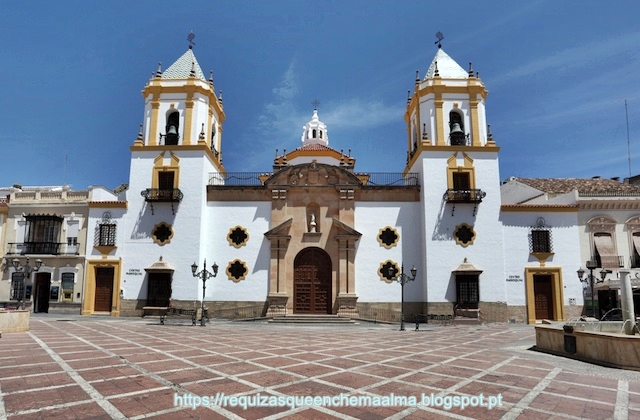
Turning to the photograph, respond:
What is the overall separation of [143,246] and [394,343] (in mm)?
16020

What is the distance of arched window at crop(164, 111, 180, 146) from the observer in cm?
2473

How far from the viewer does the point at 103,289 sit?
77.8 feet

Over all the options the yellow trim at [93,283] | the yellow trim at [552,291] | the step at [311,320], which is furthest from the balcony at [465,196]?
the yellow trim at [93,283]

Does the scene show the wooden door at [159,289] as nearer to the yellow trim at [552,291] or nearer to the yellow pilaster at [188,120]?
the yellow pilaster at [188,120]

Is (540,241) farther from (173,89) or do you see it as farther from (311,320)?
(173,89)

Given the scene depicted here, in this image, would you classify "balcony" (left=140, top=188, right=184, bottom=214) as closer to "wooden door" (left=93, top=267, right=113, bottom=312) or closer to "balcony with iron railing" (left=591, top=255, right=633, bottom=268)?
"wooden door" (left=93, top=267, right=113, bottom=312)

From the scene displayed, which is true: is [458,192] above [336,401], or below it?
above

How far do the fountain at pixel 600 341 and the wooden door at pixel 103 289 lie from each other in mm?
21157

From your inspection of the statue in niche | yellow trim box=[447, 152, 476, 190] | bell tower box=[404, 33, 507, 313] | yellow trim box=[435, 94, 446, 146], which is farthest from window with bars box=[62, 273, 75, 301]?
yellow trim box=[435, 94, 446, 146]

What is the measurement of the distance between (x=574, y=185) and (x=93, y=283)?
1203 inches

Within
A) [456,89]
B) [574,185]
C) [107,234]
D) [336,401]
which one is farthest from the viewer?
[574,185]

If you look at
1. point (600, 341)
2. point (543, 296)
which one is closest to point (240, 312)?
point (543, 296)

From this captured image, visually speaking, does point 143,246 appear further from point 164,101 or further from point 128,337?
point 128,337

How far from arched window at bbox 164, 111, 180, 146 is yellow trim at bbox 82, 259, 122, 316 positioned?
7.37m
